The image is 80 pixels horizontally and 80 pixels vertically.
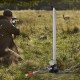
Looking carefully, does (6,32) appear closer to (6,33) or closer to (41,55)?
(6,33)

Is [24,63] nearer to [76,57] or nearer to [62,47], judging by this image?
[76,57]

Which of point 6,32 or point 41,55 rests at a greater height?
point 6,32

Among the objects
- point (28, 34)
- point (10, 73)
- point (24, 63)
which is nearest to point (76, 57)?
point (24, 63)

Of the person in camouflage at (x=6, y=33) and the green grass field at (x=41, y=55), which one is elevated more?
the person in camouflage at (x=6, y=33)

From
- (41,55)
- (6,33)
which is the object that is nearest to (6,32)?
(6,33)

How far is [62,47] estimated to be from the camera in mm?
10141

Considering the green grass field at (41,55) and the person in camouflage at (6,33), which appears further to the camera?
the person in camouflage at (6,33)

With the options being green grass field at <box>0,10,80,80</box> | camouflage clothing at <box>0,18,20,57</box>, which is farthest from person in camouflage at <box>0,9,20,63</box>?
green grass field at <box>0,10,80,80</box>

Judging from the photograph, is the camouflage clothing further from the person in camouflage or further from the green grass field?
the green grass field

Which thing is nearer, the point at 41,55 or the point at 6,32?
the point at 6,32

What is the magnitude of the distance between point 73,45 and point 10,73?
9.27ft

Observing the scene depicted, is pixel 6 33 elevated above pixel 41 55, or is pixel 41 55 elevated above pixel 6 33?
pixel 6 33

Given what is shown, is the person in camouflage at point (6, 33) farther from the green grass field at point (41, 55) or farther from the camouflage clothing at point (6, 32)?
the green grass field at point (41, 55)

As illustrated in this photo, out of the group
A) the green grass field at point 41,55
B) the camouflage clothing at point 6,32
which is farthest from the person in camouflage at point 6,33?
the green grass field at point 41,55
